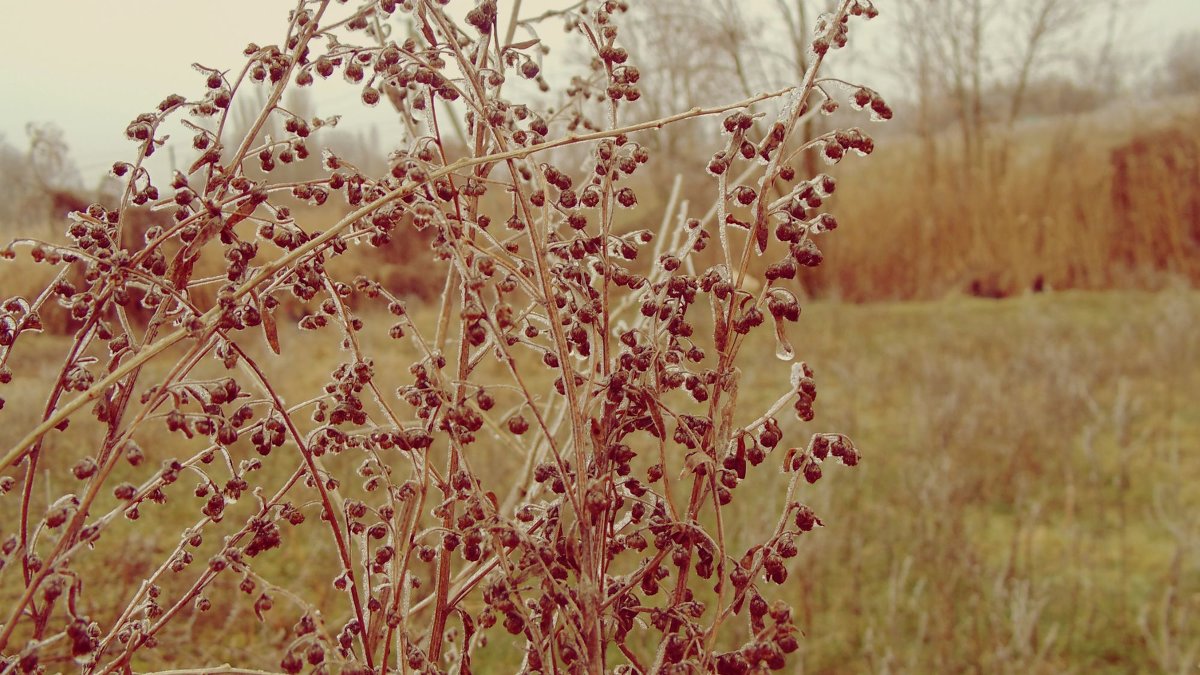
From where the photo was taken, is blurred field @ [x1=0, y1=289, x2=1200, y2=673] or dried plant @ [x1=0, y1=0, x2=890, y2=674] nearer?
dried plant @ [x1=0, y1=0, x2=890, y2=674]

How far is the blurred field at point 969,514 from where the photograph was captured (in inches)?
110

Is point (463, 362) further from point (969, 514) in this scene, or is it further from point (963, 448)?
point (963, 448)

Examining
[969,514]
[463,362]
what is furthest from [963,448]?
[463,362]

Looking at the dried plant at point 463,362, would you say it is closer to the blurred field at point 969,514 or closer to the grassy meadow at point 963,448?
the grassy meadow at point 963,448

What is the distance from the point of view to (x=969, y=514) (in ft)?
13.1

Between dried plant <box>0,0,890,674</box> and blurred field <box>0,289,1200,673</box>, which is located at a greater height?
dried plant <box>0,0,890,674</box>

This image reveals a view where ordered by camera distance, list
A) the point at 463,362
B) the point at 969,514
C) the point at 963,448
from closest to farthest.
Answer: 1. the point at 463,362
2. the point at 969,514
3. the point at 963,448

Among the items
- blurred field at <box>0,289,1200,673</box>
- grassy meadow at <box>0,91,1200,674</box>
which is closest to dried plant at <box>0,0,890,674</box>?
grassy meadow at <box>0,91,1200,674</box>

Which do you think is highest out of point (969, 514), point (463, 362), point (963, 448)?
point (463, 362)

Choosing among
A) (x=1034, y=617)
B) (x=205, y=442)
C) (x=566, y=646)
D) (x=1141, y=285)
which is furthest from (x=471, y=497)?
(x=1141, y=285)

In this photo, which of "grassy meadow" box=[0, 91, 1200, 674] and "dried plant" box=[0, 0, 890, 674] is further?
"grassy meadow" box=[0, 91, 1200, 674]

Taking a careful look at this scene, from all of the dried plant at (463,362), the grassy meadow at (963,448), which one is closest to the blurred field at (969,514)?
the grassy meadow at (963,448)

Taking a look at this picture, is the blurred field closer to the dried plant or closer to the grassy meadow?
the grassy meadow

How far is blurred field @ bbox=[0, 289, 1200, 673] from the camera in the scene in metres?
2.79
